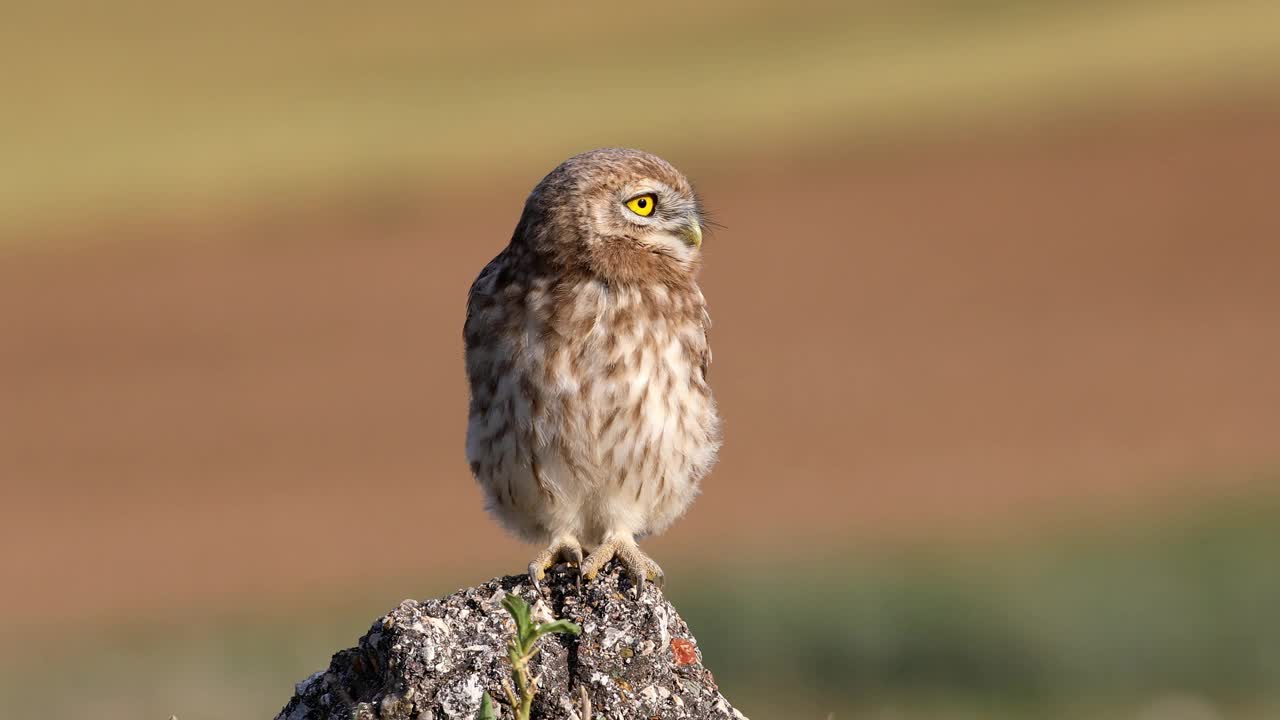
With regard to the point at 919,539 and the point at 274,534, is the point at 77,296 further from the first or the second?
the point at 919,539

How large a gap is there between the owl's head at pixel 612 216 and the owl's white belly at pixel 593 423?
101 millimetres

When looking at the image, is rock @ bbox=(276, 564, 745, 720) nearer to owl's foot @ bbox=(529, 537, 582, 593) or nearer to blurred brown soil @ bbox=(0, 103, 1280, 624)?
owl's foot @ bbox=(529, 537, 582, 593)

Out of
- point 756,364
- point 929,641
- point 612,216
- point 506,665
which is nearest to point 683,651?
point 506,665

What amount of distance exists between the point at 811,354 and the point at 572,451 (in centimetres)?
1514

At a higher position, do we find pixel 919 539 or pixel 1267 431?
pixel 1267 431

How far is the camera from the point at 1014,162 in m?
27.6

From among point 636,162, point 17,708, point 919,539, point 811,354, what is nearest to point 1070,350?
point 811,354

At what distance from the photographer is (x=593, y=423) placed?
538 centimetres

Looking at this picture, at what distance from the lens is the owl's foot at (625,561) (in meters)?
5.02

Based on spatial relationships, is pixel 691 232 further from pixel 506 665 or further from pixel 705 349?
pixel 506 665

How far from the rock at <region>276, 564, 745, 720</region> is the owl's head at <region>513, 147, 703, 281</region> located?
4.43 ft

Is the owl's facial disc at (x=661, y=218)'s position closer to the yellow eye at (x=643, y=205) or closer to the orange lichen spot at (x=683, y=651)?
the yellow eye at (x=643, y=205)

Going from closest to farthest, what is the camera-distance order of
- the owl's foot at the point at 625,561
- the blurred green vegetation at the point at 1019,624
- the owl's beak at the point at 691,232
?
the owl's foot at the point at 625,561 → the owl's beak at the point at 691,232 → the blurred green vegetation at the point at 1019,624

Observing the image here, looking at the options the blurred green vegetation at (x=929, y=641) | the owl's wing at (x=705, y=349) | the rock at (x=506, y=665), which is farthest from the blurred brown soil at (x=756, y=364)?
the rock at (x=506, y=665)
